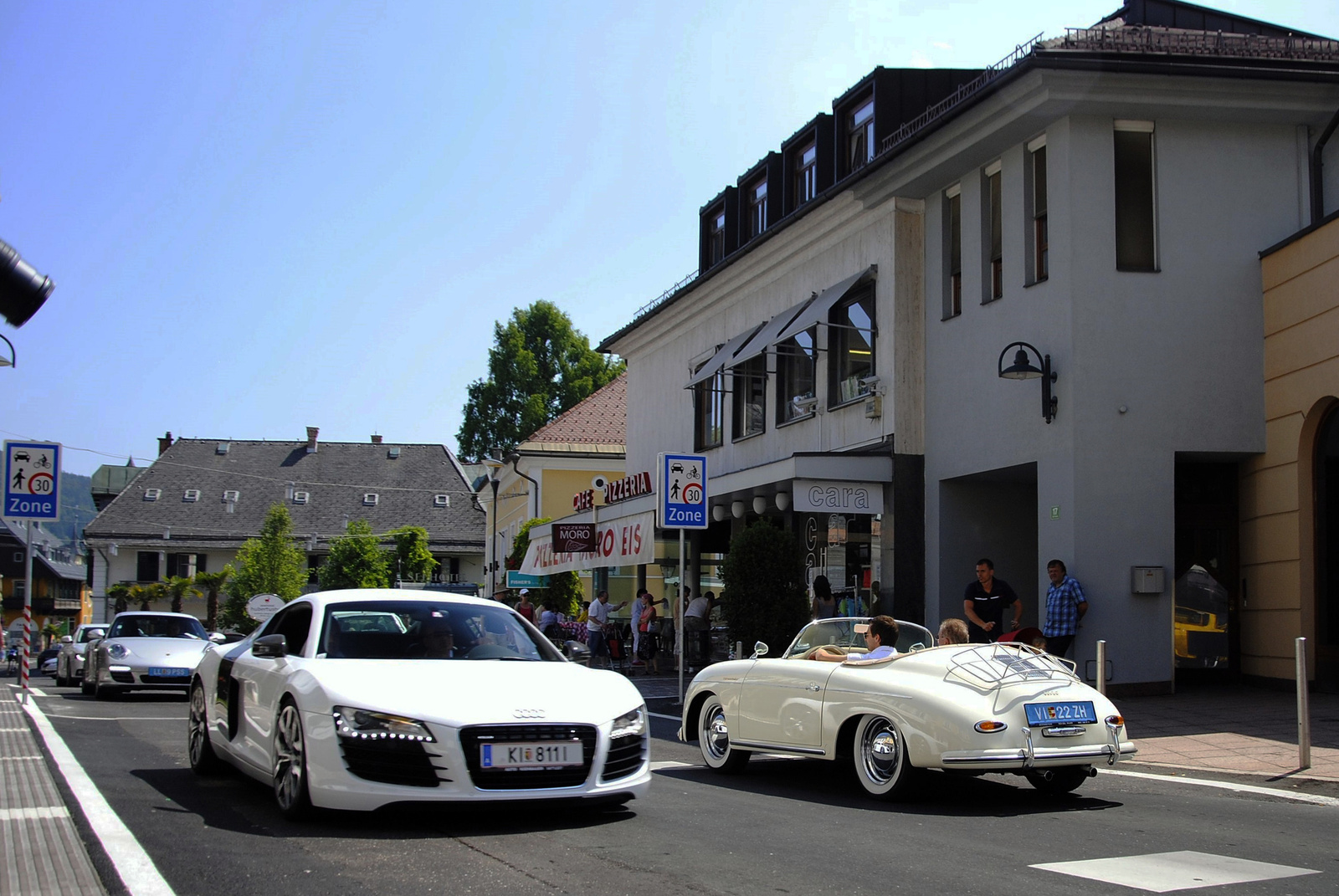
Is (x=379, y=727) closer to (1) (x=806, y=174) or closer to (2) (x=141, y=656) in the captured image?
(2) (x=141, y=656)

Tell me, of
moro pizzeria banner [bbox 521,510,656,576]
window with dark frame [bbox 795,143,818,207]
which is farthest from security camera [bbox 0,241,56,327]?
window with dark frame [bbox 795,143,818,207]

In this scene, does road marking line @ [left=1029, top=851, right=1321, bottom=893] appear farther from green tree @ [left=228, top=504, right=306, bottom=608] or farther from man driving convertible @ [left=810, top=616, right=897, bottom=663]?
green tree @ [left=228, top=504, right=306, bottom=608]

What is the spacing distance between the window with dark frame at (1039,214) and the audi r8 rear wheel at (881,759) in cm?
997

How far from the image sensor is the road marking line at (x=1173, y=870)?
5879mm

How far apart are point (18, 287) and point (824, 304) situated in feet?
60.9

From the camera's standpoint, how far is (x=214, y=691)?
893 centimetres

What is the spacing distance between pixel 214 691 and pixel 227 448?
79323mm

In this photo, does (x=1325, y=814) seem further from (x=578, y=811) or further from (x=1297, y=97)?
(x=1297, y=97)

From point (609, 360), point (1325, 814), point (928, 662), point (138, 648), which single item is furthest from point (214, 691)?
point (609, 360)

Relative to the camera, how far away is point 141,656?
19531 millimetres

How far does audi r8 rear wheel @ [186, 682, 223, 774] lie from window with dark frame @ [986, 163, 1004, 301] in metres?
12.3

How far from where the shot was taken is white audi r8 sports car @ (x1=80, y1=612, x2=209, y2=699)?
19312mm

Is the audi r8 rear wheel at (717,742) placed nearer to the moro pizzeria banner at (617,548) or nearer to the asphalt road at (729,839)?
the asphalt road at (729,839)

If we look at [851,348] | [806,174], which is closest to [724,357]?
[851,348]
